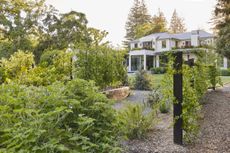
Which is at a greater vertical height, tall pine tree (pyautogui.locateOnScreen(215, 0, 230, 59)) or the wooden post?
tall pine tree (pyautogui.locateOnScreen(215, 0, 230, 59))

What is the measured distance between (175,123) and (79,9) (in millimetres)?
21895

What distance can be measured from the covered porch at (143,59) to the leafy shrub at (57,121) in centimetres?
3344

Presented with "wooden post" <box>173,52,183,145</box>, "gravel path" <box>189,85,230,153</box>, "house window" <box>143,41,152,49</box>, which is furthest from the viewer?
"house window" <box>143,41,152,49</box>

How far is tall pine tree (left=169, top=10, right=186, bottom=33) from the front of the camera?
59125 millimetres

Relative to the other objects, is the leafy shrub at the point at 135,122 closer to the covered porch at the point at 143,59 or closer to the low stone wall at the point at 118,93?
the low stone wall at the point at 118,93

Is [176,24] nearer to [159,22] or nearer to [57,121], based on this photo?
[159,22]

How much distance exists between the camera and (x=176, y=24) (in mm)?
59594

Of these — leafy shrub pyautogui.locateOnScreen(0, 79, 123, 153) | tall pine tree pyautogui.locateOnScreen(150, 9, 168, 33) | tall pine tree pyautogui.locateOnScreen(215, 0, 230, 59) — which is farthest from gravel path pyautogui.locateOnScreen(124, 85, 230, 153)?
tall pine tree pyautogui.locateOnScreen(150, 9, 168, 33)

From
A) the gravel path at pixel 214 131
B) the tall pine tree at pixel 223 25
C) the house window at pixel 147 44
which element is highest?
the house window at pixel 147 44

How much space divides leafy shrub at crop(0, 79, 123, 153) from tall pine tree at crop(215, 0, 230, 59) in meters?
11.4

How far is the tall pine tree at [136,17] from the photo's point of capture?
59.1 metres

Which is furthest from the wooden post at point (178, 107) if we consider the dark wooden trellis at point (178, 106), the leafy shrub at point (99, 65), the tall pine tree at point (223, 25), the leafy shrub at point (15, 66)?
the tall pine tree at point (223, 25)

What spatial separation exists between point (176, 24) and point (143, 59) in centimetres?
2564

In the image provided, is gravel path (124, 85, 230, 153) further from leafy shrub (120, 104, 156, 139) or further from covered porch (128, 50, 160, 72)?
covered porch (128, 50, 160, 72)
